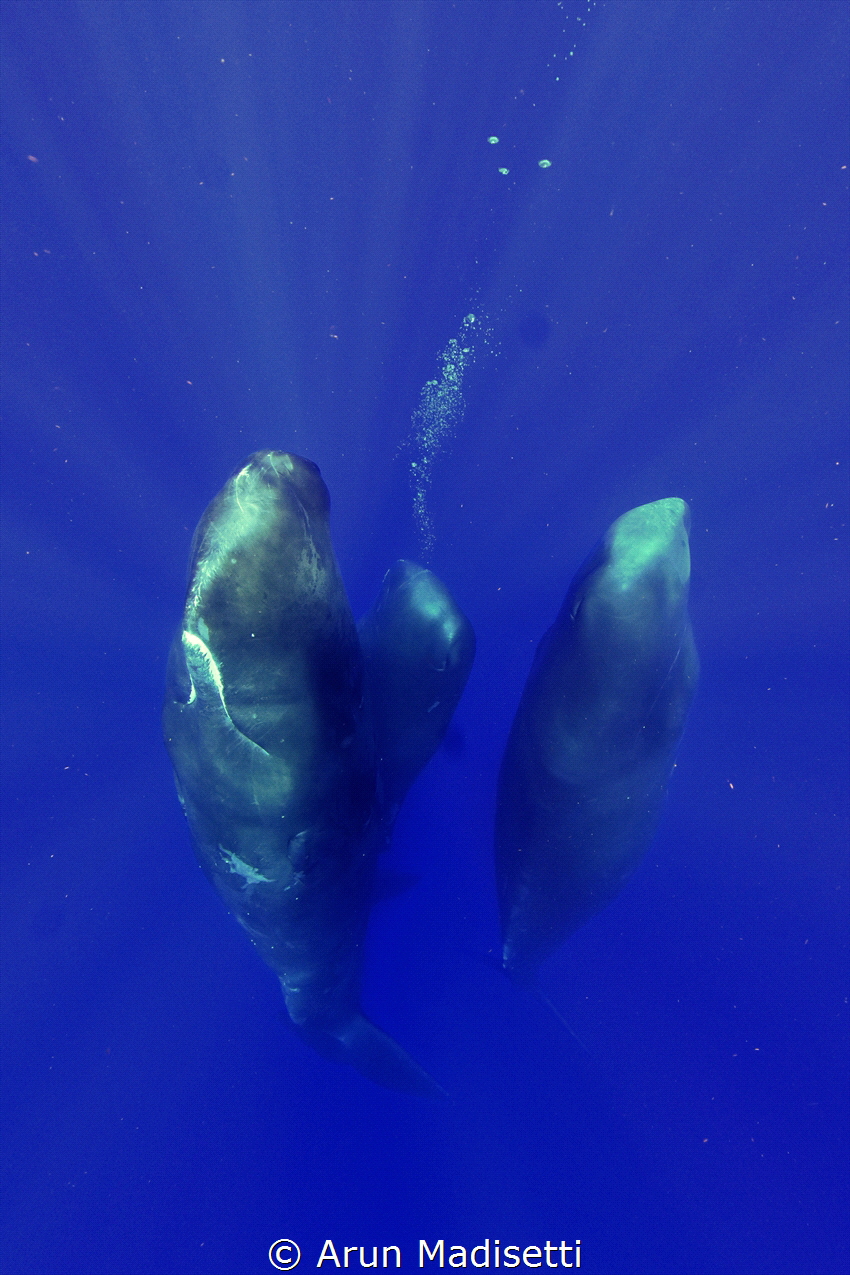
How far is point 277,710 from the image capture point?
3406 mm

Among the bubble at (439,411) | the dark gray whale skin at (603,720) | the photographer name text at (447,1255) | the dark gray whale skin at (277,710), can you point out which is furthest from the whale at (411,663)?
the photographer name text at (447,1255)

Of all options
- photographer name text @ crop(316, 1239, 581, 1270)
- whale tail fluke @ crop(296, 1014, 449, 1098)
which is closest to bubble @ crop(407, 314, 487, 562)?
whale tail fluke @ crop(296, 1014, 449, 1098)

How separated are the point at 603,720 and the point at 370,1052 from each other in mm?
5700

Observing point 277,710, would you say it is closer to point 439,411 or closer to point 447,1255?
point 439,411

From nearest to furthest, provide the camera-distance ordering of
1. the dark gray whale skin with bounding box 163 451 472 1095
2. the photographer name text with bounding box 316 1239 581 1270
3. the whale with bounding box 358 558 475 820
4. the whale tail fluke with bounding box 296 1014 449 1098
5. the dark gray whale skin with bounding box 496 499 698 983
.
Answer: the dark gray whale skin with bounding box 163 451 472 1095 → the dark gray whale skin with bounding box 496 499 698 983 → the whale with bounding box 358 558 475 820 → the whale tail fluke with bounding box 296 1014 449 1098 → the photographer name text with bounding box 316 1239 581 1270

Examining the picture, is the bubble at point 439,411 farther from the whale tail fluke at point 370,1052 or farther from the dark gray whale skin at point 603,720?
the whale tail fluke at point 370,1052

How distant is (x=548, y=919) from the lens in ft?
23.0

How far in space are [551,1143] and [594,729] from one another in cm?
798

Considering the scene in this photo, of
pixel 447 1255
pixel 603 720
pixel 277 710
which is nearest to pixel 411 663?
pixel 603 720

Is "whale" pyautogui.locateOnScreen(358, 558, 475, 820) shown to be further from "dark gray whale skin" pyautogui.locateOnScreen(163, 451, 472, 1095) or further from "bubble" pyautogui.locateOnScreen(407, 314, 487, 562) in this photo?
"bubble" pyautogui.locateOnScreen(407, 314, 487, 562)

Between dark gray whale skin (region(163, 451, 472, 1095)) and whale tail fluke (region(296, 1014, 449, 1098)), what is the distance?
272 centimetres

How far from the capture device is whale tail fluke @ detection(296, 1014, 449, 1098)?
759 cm

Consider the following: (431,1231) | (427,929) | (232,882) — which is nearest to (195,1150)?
(431,1231)

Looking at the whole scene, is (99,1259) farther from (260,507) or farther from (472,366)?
(472,366)
